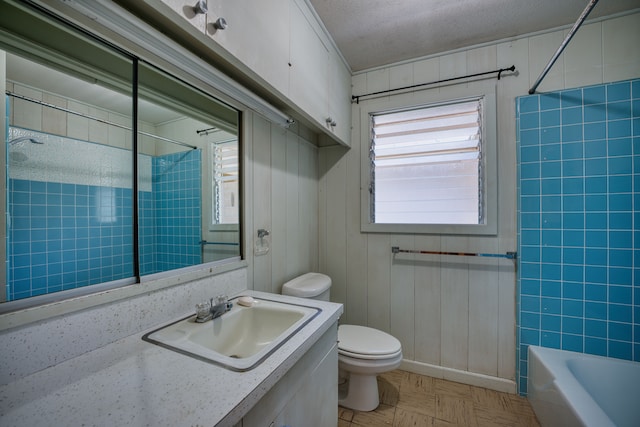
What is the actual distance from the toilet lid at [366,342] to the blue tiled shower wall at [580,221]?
932mm

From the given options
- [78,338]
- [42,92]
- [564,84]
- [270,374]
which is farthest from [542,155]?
[42,92]

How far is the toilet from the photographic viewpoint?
145cm

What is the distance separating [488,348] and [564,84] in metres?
1.83

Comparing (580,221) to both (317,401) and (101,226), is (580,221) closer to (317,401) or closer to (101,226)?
(317,401)

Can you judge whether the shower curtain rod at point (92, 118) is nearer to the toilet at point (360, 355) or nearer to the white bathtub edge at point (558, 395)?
the toilet at point (360, 355)

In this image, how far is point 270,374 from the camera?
646 mm

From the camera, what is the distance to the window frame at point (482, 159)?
1729 millimetres

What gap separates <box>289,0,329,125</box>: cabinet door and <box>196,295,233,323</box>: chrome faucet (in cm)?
99

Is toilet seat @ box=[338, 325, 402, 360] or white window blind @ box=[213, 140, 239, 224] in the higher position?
white window blind @ box=[213, 140, 239, 224]

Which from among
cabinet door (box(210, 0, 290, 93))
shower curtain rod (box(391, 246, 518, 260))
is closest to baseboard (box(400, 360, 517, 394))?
shower curtain rod (box(391, 246, 518, 260))

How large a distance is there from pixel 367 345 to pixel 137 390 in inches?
49.4

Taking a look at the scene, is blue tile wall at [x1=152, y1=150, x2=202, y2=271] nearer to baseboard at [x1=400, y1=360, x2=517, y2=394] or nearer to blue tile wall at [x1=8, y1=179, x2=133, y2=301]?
blue tile wall at [x1=8, y1=179, x2=133, y2=301]

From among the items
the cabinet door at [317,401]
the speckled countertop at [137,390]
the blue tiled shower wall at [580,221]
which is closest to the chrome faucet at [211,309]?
the speckled countertop at [137,390]

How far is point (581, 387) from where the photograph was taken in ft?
4.02
